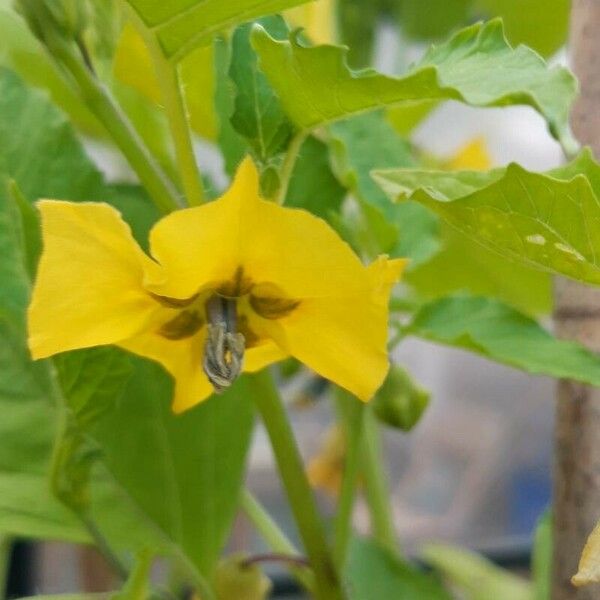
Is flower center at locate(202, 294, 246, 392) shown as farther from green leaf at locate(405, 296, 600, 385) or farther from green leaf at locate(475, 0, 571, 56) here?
green leaf at locate(475, 0, 571, 56)

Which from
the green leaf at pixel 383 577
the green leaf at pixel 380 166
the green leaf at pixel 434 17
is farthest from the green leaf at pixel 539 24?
the green leaf at pixel 383 577

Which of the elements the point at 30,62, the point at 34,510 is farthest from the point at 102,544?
the point at 30,62

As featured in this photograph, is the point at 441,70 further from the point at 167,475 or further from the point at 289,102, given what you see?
the point at 167,475

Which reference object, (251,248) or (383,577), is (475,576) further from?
(251,248)

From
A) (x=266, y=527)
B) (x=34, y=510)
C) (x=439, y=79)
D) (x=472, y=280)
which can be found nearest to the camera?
(x=439, y=79)

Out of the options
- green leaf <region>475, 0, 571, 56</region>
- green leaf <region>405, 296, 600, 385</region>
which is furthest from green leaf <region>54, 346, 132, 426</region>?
green leaf <region>475, 0, 571, 56</region>

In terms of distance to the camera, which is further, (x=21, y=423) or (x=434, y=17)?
(x=434, y=17)
